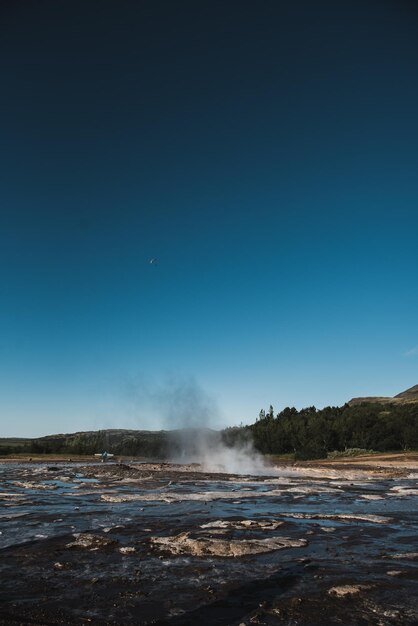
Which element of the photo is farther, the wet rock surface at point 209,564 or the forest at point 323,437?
the forest at point 323,437

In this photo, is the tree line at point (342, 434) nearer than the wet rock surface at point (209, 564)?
No

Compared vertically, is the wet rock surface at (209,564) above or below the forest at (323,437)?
below

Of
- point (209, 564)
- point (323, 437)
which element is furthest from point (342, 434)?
point (209, 564)

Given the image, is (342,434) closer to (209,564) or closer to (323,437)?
(323,437)

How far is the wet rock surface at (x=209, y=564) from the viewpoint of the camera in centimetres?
851

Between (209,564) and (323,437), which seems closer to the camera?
(209,564)

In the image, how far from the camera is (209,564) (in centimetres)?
1199

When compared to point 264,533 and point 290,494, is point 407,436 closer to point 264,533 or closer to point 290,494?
point 290,494

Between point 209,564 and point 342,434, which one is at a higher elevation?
point 342,434

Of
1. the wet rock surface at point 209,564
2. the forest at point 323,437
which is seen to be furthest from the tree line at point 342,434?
the wet rock surface at point 209,564

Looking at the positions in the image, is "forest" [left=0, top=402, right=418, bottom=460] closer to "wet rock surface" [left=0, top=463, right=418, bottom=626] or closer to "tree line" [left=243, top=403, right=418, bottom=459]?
"tree line" [left=243, top=403, right=418, bottom=459]

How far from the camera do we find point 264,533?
1631cm

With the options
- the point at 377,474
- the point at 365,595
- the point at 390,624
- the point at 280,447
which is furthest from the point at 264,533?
the point at 280,447

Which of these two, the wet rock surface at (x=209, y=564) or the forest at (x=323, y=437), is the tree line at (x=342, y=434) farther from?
the wet rock surface at (x=209, y=564)
